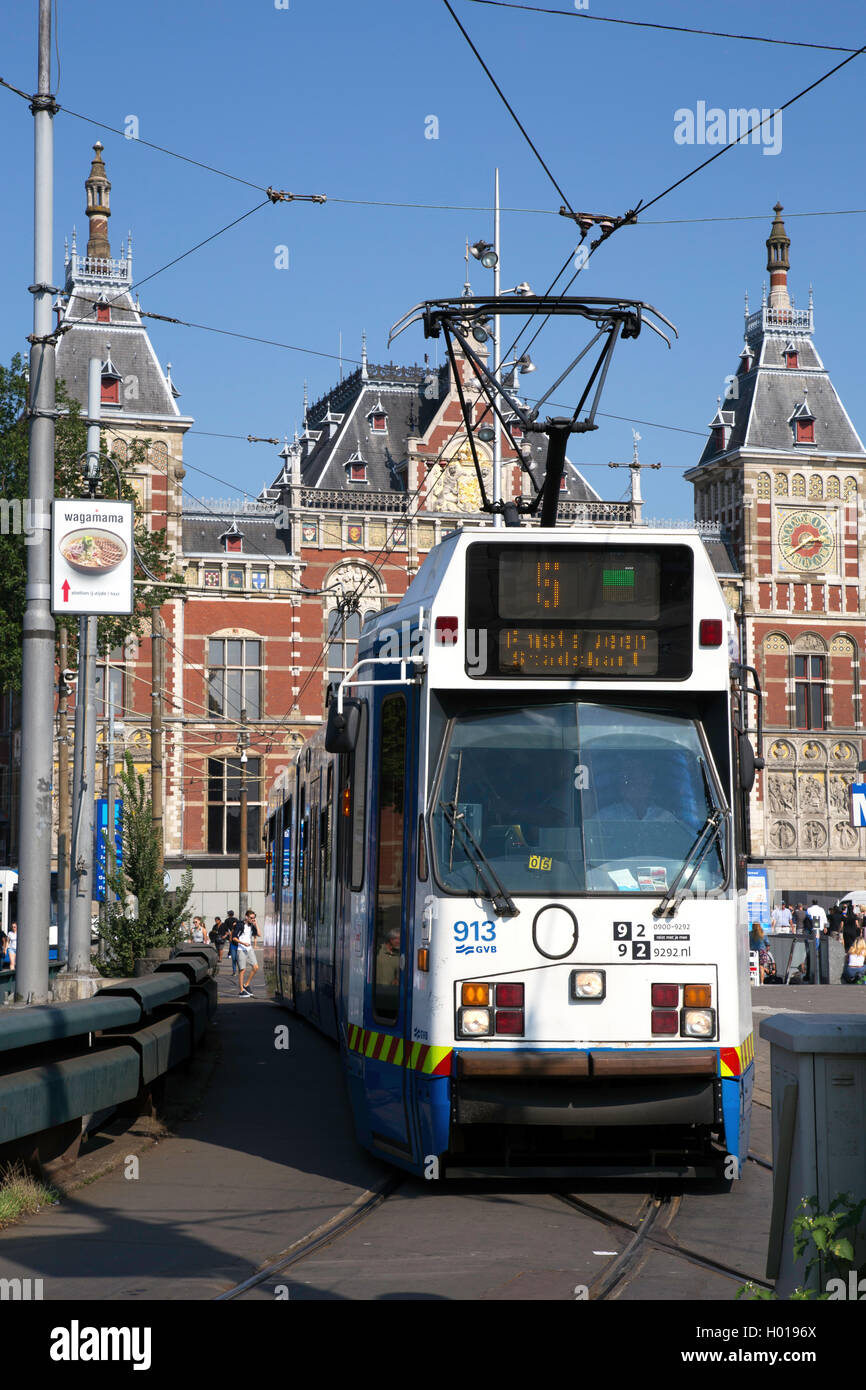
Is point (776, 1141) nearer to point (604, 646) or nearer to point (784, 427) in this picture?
point (604, 646)

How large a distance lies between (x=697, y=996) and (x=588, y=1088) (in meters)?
0.67

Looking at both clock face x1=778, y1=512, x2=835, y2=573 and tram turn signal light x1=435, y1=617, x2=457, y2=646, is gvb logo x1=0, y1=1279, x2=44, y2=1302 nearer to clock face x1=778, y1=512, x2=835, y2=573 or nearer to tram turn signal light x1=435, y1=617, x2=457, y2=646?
tram turn signal light x1=435, y1=617, x2=457, y2=646

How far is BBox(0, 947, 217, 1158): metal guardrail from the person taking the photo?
723 cm

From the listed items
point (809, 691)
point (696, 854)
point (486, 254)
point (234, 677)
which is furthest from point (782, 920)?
point (696, 854)

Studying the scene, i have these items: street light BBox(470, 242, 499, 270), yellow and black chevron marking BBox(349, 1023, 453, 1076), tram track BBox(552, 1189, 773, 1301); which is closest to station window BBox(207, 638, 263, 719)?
street light BBox(470, 242, 499, 270)

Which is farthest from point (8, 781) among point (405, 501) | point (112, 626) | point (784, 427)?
point (784, 427)

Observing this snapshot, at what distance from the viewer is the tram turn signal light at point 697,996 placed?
7867 mm

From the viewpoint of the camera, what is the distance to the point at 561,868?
312 inches

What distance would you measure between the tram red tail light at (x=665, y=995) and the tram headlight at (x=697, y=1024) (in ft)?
0.25

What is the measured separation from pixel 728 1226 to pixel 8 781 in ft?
158

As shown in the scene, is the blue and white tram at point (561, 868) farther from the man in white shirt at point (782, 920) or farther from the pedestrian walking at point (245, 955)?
the man in white shirt at point (782, 920)

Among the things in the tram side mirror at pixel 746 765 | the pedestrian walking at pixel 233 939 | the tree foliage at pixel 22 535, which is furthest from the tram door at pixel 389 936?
the pedestrian walking at pixel 233 939

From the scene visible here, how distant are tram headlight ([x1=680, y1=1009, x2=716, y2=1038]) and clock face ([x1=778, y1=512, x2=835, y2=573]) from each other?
167ft

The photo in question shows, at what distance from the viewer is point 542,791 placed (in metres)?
8.05
